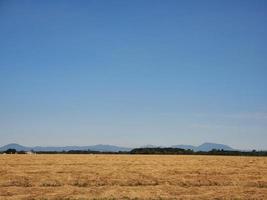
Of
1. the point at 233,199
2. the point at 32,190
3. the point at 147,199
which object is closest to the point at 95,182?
the point at 32,190

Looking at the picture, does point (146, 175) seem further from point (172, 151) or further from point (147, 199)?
point (172, 151)

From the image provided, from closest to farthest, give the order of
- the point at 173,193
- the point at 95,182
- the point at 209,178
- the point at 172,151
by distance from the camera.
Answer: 1. the point at 173,193
2. the point at 95,182
3. the point at 209,178
4. the point at 172,151

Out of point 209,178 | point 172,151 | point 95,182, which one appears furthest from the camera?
point 172,151

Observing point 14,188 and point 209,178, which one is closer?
point 14,188

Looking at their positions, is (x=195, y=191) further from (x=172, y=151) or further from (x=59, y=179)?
(x=172, y=151)

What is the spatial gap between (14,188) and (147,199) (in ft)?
28.8

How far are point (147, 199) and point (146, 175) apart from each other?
12.4 metres

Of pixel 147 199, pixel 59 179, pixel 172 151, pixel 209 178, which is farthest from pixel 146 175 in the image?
pixel 172 151

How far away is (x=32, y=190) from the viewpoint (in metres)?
29.0

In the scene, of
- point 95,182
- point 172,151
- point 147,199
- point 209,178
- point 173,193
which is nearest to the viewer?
point 147,199

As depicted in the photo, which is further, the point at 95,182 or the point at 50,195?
the point at 95,182

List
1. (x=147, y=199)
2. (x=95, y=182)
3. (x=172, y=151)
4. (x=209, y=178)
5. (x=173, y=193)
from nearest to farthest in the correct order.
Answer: (x=147, y=199) < (x=173, y=193) < (x=95, y=182) < (x=209, y=178) < (x=172, y=151)

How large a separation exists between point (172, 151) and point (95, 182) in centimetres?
12709

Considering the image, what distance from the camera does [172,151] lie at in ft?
520
